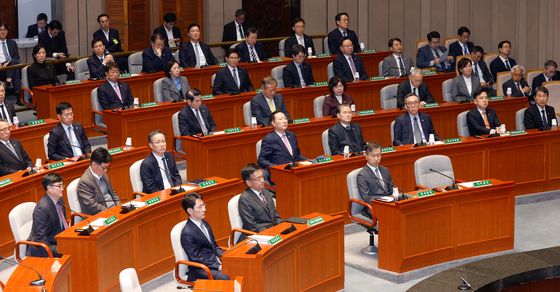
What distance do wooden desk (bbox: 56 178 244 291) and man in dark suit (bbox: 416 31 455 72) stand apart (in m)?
6.46

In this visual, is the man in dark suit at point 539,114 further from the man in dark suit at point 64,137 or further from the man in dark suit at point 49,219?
the man in dark suit at point 49,219

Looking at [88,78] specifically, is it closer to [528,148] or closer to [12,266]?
[12,266]

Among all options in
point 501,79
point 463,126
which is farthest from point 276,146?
point 501,79

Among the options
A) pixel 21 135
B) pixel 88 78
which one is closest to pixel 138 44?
pixel 88 78

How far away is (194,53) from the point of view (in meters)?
13.7

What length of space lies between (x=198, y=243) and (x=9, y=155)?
9.31ft

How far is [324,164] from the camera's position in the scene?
9.81 m

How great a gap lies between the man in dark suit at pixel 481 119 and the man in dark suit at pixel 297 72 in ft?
8.40

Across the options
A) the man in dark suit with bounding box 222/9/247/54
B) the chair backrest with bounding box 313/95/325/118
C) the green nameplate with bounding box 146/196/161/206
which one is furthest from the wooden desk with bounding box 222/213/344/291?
the man in dark suit with bounding box 222/9/247/54

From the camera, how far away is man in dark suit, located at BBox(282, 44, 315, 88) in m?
13.1

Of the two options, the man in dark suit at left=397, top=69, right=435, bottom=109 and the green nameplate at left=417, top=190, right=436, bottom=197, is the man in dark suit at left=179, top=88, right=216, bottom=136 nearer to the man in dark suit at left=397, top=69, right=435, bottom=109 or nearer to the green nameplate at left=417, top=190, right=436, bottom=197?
the man in dark suit at left=397, top=69, right=435, bottom=109

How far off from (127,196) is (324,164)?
2126 mm

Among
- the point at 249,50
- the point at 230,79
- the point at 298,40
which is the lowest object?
the point at 230,79

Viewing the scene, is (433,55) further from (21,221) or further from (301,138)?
(21,221)
